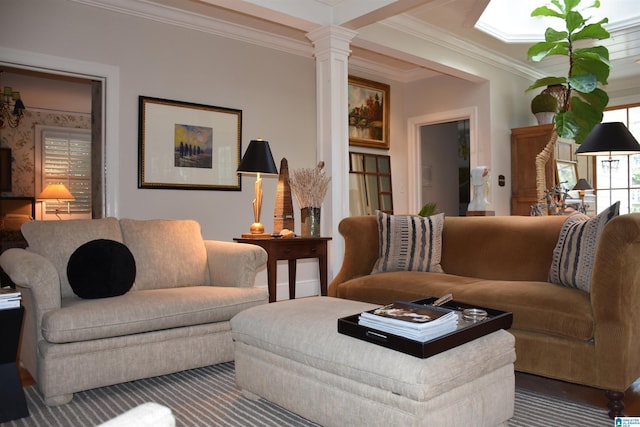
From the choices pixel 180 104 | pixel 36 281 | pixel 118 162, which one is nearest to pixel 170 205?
pixel 118 162

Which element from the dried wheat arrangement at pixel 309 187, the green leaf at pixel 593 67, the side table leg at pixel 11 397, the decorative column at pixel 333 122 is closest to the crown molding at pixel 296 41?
the decorative column at pixel 333 122

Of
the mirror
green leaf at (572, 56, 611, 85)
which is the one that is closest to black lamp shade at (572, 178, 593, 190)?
green leaf at (572, 56, 611, 85)

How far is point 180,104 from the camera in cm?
422

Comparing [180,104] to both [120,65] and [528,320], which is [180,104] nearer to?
[120,65]

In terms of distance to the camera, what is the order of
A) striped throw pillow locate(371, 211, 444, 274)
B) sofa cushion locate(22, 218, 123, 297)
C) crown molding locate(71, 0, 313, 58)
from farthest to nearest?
crown molding locate(71, 0, 313, 58), striped throw pillow locate(371, 211, 444, 274), sofa cushion locate(22, 218, 123, 297)

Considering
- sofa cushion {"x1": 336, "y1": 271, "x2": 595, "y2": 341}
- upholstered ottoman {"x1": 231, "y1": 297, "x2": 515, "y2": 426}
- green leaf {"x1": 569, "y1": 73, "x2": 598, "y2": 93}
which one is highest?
green leaf {"x1": 569, "y1": 73, "x2": 598, "y2": 93}

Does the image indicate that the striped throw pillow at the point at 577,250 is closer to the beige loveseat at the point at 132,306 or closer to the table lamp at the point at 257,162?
the beige loveseat at the point at 132,306

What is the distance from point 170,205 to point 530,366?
9.92 feet

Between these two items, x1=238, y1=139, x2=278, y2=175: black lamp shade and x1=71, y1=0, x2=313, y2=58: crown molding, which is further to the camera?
x1=71, y1=0, x2=313, y2=58: crown molding

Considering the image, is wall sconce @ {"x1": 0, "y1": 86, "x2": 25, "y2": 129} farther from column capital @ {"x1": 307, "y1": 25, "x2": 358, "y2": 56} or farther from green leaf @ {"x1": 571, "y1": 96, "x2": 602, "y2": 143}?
green leaf @ {"x1": 571, "y1": 96, "x2": 602, "y2": 143}

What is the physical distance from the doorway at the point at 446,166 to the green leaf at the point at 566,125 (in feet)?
7.31

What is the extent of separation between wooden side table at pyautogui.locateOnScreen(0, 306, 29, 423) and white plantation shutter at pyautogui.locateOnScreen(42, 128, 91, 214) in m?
5.60

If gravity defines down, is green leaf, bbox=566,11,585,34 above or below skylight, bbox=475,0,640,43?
below

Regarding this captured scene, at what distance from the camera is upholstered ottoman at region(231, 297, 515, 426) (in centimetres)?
156
